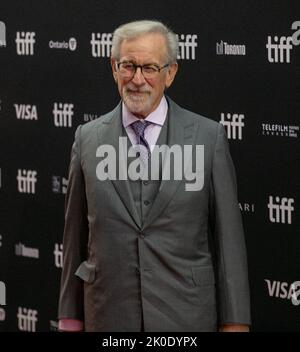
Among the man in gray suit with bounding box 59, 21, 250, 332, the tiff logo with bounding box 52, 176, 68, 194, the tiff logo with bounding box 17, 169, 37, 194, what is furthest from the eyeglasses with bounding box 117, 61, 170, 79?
the tiff logo with bounding box 17, 169, 37, 194

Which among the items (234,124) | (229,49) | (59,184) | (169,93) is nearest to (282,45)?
(229,49)

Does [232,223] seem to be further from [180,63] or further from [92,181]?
[180,63]

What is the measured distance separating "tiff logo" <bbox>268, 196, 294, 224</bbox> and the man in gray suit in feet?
2.44

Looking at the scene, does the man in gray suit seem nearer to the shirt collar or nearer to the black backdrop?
the shirt collar

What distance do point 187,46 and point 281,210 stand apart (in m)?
0.86

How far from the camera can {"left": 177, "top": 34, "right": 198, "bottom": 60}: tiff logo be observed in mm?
4668

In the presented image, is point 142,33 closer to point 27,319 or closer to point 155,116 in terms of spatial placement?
point 155,116

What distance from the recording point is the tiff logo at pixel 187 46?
4.67 meters

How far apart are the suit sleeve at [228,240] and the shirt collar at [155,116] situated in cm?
22

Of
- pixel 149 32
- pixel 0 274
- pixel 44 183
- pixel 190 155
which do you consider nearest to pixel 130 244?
pixel 190 155

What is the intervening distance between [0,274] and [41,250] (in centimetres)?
34

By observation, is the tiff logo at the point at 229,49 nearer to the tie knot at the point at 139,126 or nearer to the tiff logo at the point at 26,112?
the tie knot at the point at 139,126

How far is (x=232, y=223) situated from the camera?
12.3 ft

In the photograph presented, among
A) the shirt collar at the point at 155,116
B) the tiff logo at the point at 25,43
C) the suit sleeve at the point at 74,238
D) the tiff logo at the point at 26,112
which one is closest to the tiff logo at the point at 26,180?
the tiff logo at the point at 26,112
